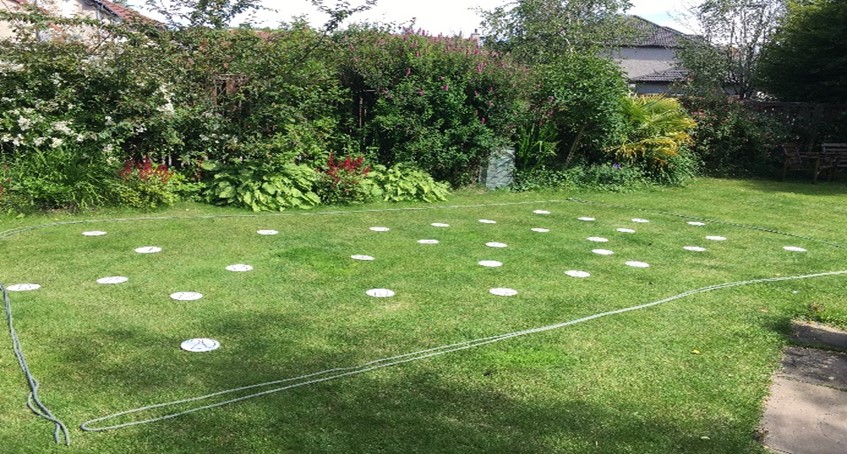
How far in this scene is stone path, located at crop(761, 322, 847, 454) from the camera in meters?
2.46

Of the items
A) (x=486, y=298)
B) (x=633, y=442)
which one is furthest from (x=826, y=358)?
(x=486, y=298)

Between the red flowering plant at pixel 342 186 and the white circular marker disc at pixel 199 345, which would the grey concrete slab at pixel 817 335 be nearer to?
the white circular marker disc at pixel 199 345

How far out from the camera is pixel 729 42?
2170cm

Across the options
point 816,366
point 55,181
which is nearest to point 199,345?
point 816,366

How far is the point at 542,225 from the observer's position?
6.89m

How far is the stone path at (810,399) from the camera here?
246cm

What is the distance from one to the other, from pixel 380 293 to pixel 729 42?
2131cm

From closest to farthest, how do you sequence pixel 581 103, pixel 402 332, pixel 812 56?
pixel 402 332, pixel 581 103, pixel 812 56

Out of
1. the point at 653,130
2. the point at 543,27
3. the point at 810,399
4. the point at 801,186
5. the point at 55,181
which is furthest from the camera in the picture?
the point at 543,27

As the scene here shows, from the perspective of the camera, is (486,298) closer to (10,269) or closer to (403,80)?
(10,269)

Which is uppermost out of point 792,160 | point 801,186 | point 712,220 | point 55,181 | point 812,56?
point 812,56

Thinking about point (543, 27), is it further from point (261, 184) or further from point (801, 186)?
point (261, 184)

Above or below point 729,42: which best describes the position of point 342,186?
below

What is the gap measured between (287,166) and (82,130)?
7.26 feet
